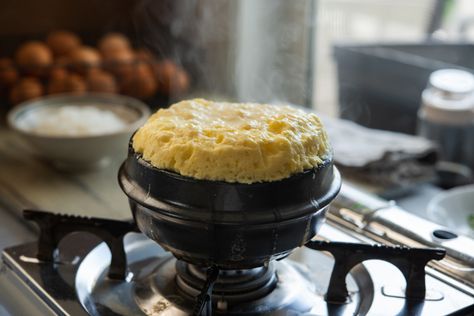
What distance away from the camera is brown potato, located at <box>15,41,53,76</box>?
71.2 inches

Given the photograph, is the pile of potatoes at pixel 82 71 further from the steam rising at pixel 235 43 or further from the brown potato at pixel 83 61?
the steam rising at pixel 235 43

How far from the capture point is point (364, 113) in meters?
1.81

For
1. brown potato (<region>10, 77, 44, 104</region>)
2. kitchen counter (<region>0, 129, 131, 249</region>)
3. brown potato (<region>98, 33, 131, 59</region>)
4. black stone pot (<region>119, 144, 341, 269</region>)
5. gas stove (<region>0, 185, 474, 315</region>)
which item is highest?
black stone pot (<region>119, 144, 341, 269</region>)

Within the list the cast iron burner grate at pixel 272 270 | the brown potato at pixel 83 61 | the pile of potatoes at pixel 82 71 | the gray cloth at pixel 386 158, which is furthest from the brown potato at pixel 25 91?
the cast iron burner grate at pixel 272 270

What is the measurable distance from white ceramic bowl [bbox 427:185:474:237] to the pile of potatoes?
0.89 meters

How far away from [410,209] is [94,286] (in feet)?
2.26

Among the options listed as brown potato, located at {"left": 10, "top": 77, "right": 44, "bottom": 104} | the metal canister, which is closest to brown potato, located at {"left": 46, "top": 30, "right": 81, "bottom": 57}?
brown potato, located at {"left": 10, "top": 77, "right": 44, "bottom": 104}

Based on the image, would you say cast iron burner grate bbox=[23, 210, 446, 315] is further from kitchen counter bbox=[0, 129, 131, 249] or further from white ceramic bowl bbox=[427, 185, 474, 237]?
white ceramic bowl bbox=[427, 185, 474, 237]

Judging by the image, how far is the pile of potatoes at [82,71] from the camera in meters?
1.80

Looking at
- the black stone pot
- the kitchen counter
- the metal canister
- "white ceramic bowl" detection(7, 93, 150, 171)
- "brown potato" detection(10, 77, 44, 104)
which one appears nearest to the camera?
the black stone pot

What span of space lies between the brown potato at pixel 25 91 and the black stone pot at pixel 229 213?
1.12m

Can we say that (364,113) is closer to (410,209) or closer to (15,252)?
(410,209)

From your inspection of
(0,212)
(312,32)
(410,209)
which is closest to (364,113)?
(312,32)

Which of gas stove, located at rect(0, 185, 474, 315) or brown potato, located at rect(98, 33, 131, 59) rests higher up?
brown potato, located at rect(98, 33, 131, 59)
